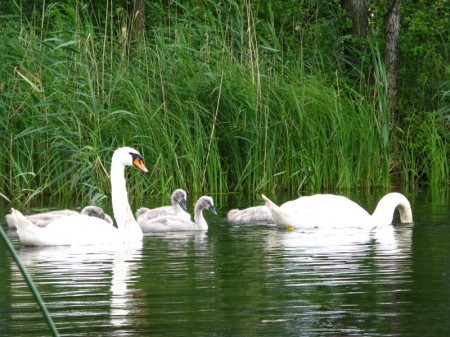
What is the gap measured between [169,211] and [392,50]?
313 inches

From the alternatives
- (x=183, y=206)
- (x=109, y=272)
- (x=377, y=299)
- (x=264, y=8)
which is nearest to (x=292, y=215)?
(x=183, y=206)

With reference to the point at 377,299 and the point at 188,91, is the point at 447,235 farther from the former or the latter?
Result: the point at 188,91

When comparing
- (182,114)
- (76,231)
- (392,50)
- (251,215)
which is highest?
(392,50)

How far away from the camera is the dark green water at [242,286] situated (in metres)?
6.22

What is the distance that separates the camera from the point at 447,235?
10719 mm

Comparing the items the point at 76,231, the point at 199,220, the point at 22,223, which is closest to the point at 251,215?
the point at 199,220

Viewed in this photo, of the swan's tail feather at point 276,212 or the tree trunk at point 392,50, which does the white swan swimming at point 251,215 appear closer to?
the swan's tail feather at point 276,212

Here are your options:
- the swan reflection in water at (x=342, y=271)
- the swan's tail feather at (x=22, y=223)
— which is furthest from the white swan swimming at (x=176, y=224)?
the swan's tail feather at (x=22, y=223)

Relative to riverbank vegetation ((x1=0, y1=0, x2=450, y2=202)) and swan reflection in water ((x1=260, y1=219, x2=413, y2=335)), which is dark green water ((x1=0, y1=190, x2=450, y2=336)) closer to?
swan reflection in water ((x1=260, y1=219, x2=413, y2=335))

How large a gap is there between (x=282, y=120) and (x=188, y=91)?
3.90 feet

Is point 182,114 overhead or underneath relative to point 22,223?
overhead

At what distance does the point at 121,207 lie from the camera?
10.8m

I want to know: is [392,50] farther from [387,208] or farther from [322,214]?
[322,214]

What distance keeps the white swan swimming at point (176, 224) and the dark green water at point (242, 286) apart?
0.43 metres
